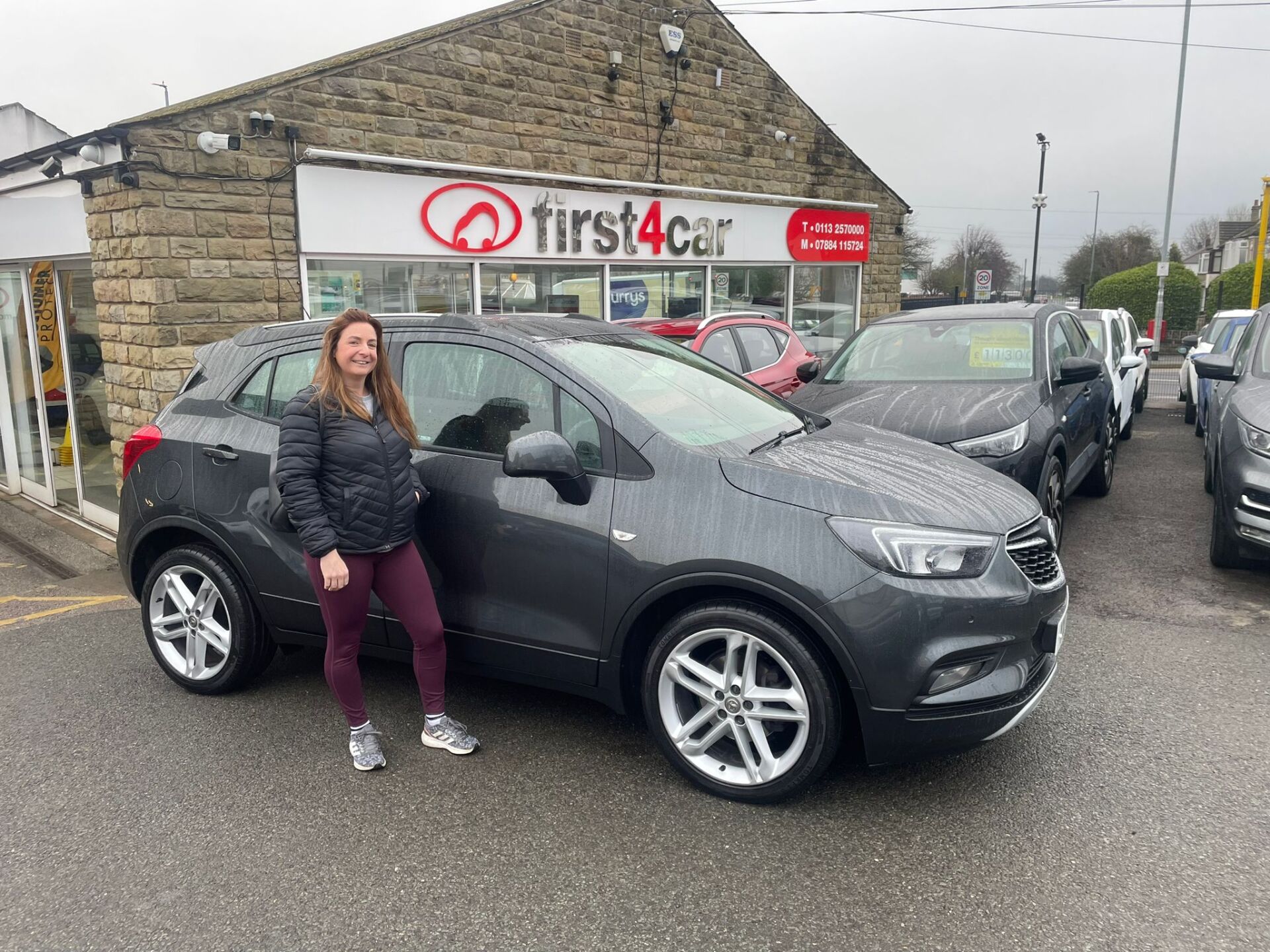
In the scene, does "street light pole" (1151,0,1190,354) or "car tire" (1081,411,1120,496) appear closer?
"car tire" (1081,411,1120,496)

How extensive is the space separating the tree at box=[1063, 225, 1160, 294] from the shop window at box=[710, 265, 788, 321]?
53.9 m

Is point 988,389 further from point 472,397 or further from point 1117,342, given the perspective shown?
point 1117,342

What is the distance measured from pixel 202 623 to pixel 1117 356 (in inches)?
395

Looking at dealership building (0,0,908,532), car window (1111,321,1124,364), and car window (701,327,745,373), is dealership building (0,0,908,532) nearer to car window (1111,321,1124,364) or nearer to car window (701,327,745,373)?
car window (701,327,745,373)

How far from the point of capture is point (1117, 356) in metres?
10.6

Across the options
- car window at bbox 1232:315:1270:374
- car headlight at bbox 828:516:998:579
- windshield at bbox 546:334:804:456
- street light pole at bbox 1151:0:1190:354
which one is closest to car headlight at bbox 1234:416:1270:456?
car window at bbox 1232:315:1270:374

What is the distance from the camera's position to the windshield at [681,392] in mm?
3539

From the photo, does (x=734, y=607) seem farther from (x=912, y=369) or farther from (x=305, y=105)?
(x=305, y=105)

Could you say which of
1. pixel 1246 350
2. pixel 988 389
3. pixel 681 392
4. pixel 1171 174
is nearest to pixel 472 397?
pixel 681 392

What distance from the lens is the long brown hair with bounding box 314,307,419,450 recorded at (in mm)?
3338

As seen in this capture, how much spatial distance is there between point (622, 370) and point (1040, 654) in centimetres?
187

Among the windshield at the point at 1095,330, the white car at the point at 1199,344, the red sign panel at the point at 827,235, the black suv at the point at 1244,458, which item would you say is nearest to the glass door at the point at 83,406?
the black suv at the point at 1244,458

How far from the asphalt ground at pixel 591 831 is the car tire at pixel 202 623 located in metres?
0.14

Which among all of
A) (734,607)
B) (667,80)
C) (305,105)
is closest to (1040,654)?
(734,607)
